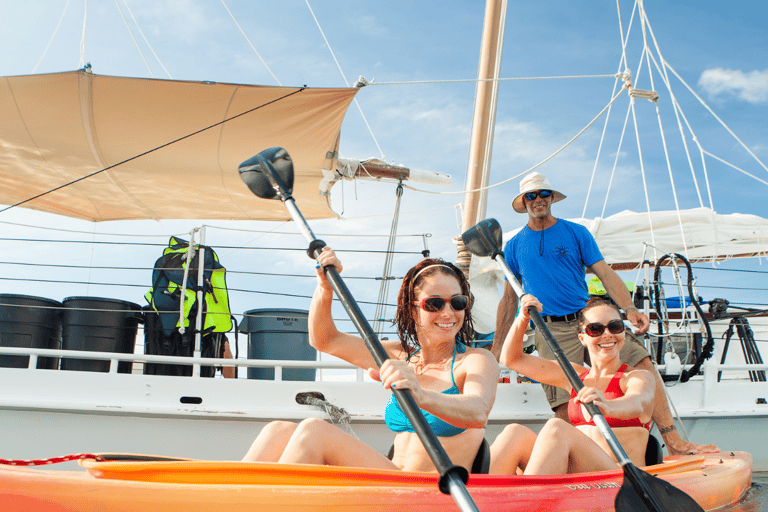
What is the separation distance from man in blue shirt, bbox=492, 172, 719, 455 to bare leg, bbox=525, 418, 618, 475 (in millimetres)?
1157

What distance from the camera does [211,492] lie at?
1710 millimetres

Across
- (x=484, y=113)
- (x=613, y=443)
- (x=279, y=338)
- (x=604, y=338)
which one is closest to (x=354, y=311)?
(x=613, y=443)

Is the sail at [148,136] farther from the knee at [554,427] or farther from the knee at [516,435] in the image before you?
the knee at [554,427]

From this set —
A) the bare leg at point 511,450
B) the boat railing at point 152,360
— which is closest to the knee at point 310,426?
the bare leg at point 511,450

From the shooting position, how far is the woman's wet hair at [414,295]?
2.36m

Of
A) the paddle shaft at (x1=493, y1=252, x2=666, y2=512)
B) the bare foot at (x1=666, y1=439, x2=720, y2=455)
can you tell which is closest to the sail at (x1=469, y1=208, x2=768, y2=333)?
the bare foot at (x1=666, y1=439, x2=720, y2=455)

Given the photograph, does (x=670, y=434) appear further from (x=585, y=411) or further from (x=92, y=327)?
(x=92, y=327)

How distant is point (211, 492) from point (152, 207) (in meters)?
6.35

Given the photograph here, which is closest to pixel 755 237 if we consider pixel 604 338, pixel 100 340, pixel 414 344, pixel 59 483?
pixel 604 338

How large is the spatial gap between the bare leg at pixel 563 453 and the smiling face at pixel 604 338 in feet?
1.96

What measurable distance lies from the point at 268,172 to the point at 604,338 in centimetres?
189

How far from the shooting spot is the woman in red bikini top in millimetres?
2375

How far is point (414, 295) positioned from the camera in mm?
2387

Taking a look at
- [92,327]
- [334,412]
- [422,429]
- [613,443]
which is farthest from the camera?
[92,327]
